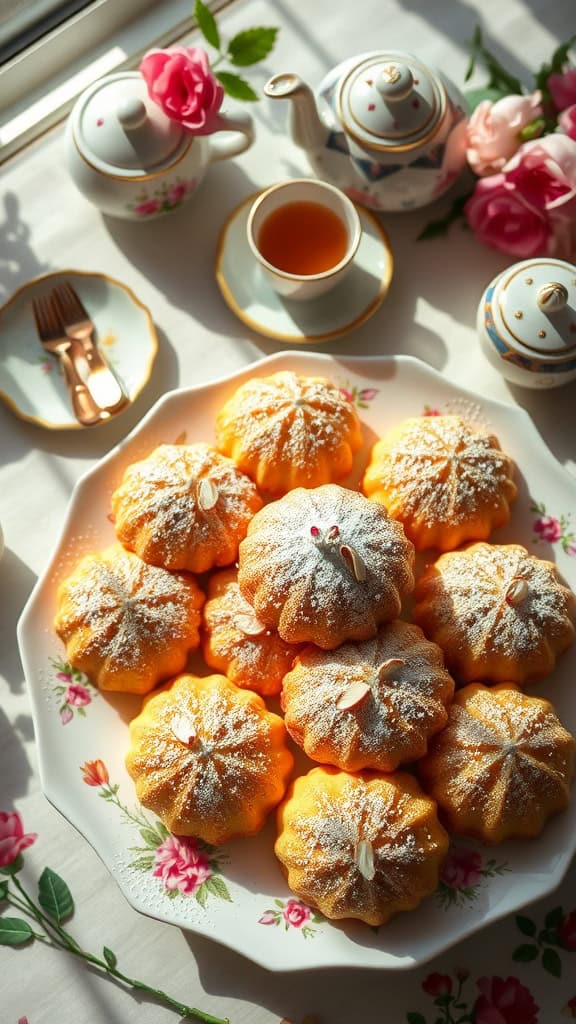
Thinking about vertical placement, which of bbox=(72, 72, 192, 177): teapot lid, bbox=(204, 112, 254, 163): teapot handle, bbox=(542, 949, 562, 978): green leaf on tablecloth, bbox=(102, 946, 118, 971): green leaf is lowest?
bbox=(542, 949, 562, 978): green leaf on tablecloth

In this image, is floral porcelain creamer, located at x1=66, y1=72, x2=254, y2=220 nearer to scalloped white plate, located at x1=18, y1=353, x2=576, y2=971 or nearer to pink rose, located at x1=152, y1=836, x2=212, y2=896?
scalloped white plate, located at x1=18, y1=353, x2=576, y2=971

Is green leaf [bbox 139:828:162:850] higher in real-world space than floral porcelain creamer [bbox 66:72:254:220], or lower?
lower

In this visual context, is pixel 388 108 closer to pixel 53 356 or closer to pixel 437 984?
pixel 53 356

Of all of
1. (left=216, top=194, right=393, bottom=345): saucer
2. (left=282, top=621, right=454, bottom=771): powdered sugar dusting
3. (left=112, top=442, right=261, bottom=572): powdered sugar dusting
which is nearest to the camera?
(left=282, top=621, right=454, bottom=771): powdered sugar dusting

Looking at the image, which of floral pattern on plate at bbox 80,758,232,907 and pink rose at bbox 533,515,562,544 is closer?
floral pattern on plate at bbox 80,758,232,907

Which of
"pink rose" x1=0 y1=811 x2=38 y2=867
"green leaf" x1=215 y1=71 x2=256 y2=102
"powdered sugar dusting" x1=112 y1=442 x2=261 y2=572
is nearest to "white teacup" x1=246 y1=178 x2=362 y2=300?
"green leaf" x1=215 y1=71 x2=256 y2=102

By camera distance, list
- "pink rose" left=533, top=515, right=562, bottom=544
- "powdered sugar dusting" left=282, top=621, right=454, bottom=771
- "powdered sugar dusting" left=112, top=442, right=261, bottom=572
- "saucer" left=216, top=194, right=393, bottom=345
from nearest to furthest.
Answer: "powdered sugar dusting" left=282, top=621, right=454, bottom=771, "powdered sugar dusting" left=112, top=442, right=261, bottom=572, "pink rose" left=533, top=515, right=562, bottom=544, "saucer" left=216, top=194, right=393, bottom=345
